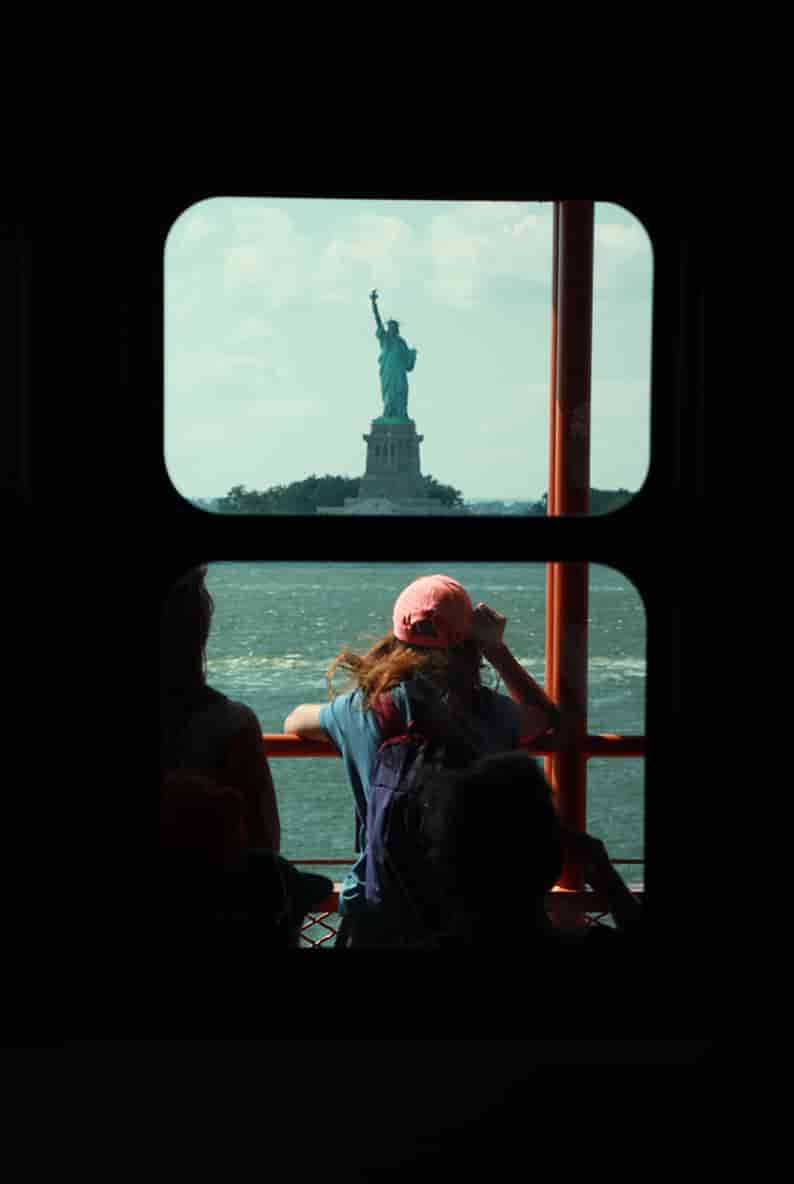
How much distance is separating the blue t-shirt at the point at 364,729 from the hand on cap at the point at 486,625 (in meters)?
0.08

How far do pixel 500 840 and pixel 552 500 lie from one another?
0.44 meters

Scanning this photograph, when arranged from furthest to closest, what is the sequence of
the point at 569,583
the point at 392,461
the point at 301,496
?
1. the point at 569,583
2. the point at 392,461
3. the point at 301,496

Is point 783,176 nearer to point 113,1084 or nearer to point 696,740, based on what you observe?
point 696,740

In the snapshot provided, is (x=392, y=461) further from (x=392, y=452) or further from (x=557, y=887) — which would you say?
(x=557, y=887)

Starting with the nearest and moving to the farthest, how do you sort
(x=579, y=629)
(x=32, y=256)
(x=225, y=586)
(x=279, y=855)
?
(x=32, y=256) < (x=225, y=586) < (x=279, y=855) < (x=579, y=629)

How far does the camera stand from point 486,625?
6.36 feet

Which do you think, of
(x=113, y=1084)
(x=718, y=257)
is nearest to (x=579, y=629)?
(x=718, y=257)

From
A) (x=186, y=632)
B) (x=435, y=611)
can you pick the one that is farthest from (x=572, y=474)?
(x=186, y=632)

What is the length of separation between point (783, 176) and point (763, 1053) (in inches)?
38.0

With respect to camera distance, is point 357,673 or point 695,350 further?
point 357,673

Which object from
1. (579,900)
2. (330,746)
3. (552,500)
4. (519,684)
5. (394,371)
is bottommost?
(579,900)

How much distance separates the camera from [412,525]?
1.37 meters

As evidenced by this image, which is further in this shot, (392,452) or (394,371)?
(394,371)

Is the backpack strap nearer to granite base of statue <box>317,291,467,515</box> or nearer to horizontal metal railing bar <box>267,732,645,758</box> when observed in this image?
horizontal metal railing bar <box>267,732,645,758</box>
